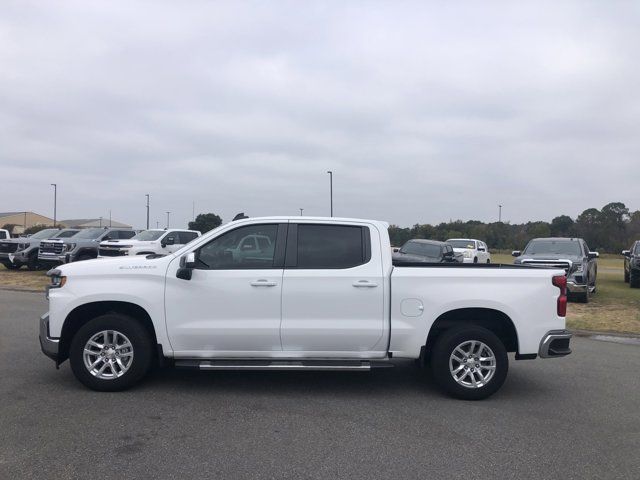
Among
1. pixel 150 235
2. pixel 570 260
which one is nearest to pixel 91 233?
pixel 150 235

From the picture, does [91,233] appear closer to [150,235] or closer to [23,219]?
[150,235]

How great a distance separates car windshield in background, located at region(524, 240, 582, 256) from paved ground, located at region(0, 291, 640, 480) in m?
9.33

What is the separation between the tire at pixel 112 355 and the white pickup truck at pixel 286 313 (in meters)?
0.01

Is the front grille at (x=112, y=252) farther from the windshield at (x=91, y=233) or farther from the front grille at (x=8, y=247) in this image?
the front grille at (x=8, y=247)

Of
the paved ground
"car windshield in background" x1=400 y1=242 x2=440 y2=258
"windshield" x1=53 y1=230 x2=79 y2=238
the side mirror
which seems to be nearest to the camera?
the paved ground

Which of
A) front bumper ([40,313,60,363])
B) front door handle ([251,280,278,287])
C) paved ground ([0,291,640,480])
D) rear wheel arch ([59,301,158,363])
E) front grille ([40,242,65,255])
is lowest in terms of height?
paved ground ([0,291,640,480])

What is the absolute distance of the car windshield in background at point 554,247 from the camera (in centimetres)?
1638

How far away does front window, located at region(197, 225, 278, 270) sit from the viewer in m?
6.32

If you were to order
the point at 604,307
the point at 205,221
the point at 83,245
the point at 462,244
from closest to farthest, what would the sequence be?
1. the point at 604,307
2. the point at 83,245
3. the point at 462,244
4. the point at 205,221

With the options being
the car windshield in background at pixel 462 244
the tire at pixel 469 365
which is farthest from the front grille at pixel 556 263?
the car windshield in background at pixel 462 244

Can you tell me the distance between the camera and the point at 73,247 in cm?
2202

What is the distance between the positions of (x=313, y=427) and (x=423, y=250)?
13615mm

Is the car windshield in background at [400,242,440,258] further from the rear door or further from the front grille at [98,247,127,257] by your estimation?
the rear door

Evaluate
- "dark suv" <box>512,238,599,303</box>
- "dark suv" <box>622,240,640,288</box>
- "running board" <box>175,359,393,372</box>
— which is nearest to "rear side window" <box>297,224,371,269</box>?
"running board" <box>175,359,393,372</box>
